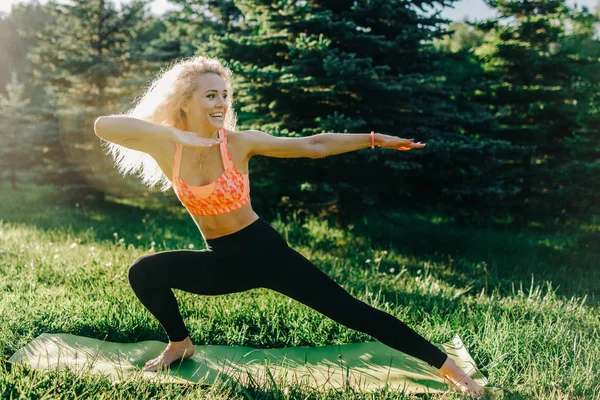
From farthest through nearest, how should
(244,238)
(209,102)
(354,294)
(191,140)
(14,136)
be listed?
(14,136) < (354,294) < (209,102) < (244,238) < (191,140)

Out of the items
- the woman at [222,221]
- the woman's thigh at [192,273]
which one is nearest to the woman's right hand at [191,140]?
the woman at [222,221]

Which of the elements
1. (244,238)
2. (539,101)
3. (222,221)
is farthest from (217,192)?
(539,101)

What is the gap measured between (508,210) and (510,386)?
5.53 metres

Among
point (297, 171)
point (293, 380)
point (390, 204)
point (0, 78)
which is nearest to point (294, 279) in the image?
point (293, 380)

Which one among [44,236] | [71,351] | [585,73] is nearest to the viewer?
[71,351]

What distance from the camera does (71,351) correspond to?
10.7 feet

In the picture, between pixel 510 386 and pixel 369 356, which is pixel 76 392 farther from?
pixel 510 386

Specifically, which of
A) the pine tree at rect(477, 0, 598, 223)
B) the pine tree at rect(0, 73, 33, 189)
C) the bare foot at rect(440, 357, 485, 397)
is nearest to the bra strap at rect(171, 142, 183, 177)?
the bare foot at rect(440, 357, 485, 397)

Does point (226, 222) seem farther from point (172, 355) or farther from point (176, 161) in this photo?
point (172, 355)

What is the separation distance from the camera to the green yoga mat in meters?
2.91

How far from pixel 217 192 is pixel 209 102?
0.58 metres

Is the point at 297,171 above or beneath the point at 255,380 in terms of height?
above

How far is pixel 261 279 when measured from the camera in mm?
2939

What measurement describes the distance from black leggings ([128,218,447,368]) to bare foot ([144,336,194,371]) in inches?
10.0
